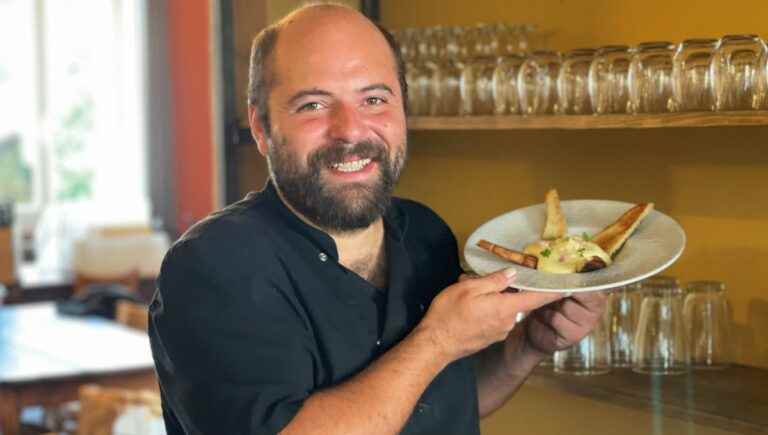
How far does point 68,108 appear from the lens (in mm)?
9922

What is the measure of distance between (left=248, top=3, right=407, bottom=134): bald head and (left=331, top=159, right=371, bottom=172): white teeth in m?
0.15

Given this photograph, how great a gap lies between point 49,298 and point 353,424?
6874 mm

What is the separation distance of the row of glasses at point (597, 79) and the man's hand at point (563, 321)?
0.55 meters

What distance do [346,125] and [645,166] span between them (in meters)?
1.24

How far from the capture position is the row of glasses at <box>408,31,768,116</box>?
2.43 m

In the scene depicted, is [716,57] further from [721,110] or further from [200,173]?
[200,173]

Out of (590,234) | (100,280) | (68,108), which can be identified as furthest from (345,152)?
(68,108)

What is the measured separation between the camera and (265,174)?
3684 mm

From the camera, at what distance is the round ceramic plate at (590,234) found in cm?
194

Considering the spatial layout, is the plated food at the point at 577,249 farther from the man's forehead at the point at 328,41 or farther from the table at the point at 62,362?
the table at the point at 62,362

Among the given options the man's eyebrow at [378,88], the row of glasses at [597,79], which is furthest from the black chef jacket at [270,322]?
the row of glasses at [597,79]

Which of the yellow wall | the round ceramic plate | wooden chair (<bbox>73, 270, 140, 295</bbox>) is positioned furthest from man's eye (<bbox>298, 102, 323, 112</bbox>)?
wooden chair (<bbox>73, 270, 140, 295</bbox>)

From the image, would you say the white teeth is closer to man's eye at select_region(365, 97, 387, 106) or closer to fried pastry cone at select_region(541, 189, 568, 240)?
man's eye at select_region(365, 97, 387, 106)

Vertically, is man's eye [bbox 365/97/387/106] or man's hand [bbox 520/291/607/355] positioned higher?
man's eye [bbox 365/97/387/106]
